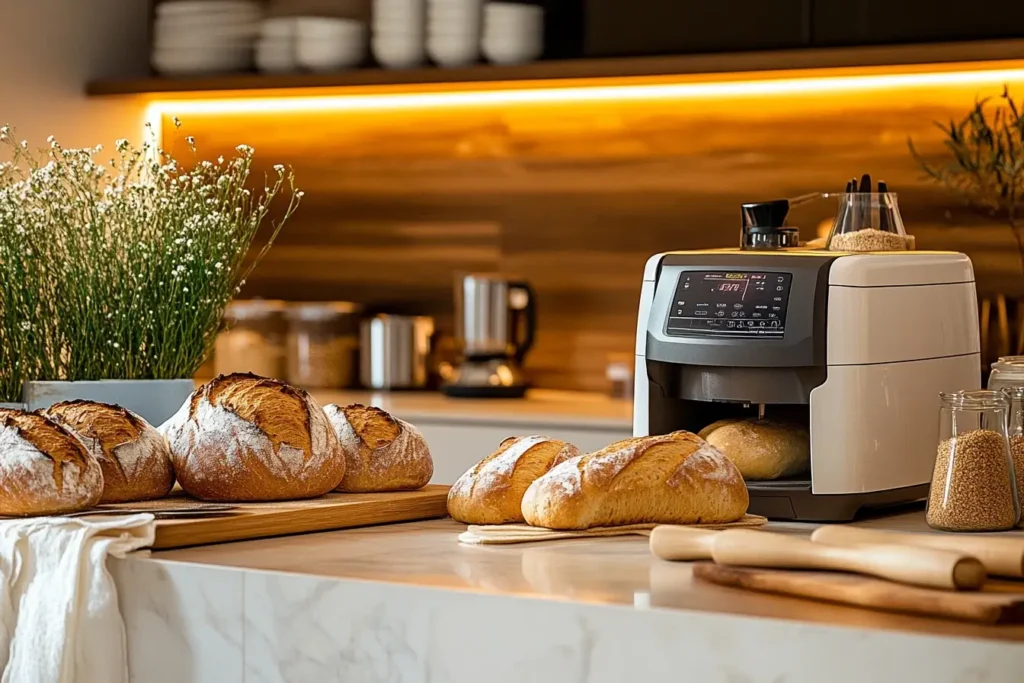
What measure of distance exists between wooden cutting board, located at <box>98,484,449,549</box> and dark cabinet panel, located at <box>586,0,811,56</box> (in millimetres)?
1573

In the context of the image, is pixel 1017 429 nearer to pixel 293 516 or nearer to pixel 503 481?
pixel 503 481

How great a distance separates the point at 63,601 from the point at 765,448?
684 mm

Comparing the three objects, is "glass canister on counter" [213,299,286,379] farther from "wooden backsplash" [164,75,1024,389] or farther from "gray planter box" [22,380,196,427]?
"gray planter box" [22,380,196,427]

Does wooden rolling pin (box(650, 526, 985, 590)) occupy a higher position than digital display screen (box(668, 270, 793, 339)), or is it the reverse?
digital display screen (box(668, 270, 793, 339))

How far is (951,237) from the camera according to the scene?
2.99m

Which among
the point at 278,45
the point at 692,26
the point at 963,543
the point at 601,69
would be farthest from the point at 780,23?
the point at 963,543

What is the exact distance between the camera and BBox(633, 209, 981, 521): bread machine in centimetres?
145

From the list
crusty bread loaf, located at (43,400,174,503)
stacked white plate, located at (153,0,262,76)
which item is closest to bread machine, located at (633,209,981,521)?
crusty bread loaf, located at (43,400,174,503)

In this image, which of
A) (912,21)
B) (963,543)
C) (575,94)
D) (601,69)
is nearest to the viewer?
(963,543)

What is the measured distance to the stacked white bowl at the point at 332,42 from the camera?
3207mm

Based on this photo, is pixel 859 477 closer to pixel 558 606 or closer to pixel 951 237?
pixel 558 606

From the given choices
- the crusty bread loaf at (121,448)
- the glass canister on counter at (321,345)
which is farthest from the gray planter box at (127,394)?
the glass canister on counter at (321,345)

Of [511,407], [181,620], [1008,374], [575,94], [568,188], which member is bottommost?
[511,407]

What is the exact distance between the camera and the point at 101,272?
1.63m
